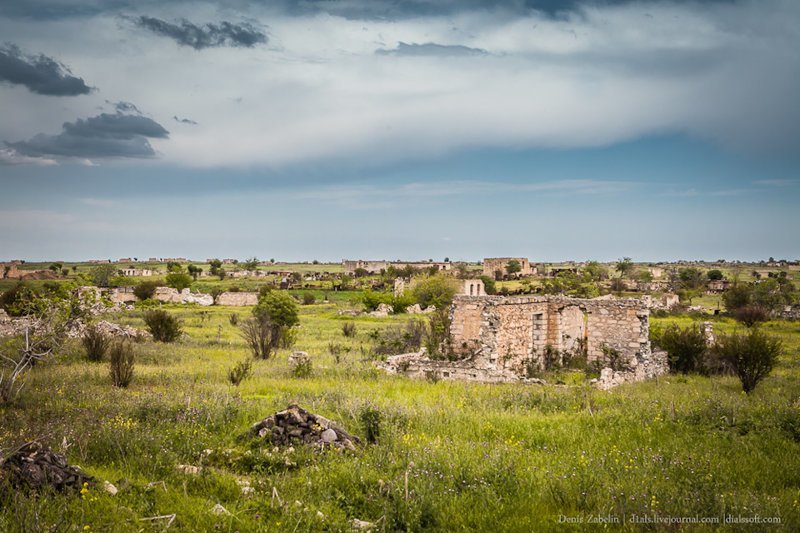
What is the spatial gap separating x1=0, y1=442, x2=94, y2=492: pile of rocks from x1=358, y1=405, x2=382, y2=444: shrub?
3.93 meters

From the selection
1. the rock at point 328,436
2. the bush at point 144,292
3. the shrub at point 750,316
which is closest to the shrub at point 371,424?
the rock at point 328,436

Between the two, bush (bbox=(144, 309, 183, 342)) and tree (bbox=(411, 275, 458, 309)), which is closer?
bush (bbox=(144, 309, 183, 342))

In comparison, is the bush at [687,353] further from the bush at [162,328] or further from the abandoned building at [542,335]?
the bush at [162,328]

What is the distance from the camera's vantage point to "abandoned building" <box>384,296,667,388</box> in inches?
677

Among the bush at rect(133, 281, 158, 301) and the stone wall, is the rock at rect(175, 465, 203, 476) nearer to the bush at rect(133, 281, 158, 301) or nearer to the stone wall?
the bush at rect(133, 281, 158, 301)

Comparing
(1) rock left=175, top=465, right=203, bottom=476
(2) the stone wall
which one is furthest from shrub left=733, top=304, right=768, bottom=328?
(2) the stone wall

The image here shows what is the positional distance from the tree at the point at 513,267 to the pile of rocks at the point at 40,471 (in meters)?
104

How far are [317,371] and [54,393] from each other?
21.6 feet

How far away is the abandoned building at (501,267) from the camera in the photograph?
355ft

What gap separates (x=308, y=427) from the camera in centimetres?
821

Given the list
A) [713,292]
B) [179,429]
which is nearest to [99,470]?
[179,429]

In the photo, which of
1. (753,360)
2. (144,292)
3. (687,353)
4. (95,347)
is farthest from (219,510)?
(144,292)

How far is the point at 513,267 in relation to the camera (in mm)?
107625

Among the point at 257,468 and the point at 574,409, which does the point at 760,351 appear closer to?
the point at 574,409
